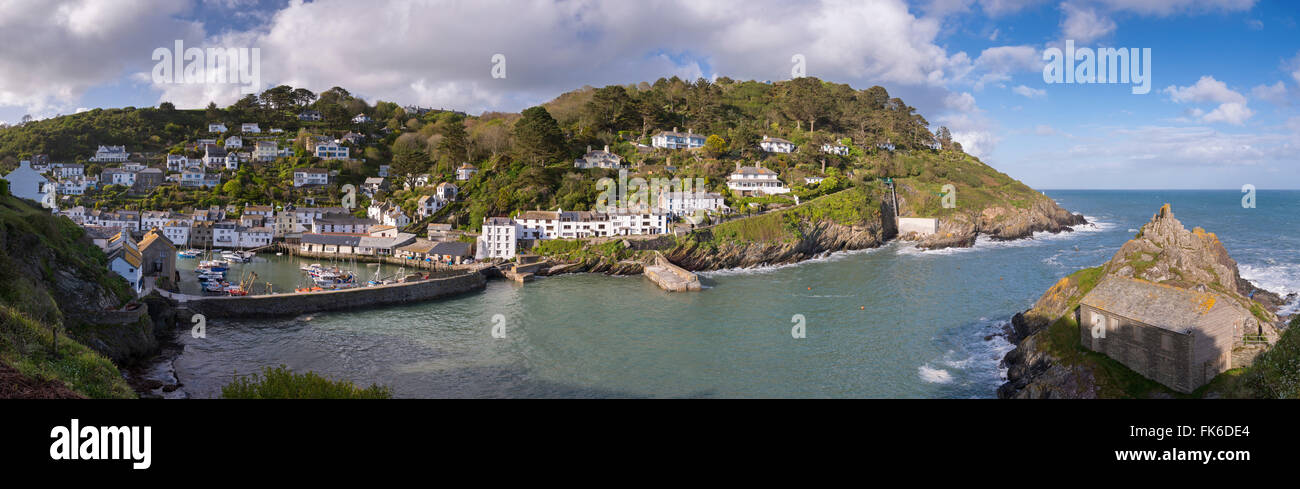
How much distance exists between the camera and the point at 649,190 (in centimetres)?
4738

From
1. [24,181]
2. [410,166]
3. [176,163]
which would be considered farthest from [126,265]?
[176,163]

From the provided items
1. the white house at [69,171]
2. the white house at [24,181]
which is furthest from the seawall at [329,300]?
the white house at [69,171]

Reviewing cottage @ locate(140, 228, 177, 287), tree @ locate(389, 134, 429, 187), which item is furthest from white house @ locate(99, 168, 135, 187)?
cottage @ locate(140, 228, 177, 287)

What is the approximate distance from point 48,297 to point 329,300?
12.3 m

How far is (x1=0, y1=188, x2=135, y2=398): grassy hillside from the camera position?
9523mm

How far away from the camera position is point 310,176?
61.4 meters

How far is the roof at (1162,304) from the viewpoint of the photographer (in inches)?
464

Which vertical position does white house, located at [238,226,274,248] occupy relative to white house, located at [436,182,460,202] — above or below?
below

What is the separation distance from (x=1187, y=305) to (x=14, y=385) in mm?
18792

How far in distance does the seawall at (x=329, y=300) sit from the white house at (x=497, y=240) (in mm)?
8235

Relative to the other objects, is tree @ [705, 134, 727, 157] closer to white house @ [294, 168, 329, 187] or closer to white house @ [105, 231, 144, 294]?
white house @ [294, 168, 329, 187]

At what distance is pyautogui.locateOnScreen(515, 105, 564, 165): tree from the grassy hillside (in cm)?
3161

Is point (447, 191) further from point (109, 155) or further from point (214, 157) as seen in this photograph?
point (109, 155)

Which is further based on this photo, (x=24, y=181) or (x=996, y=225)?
(x=996, y=225)
